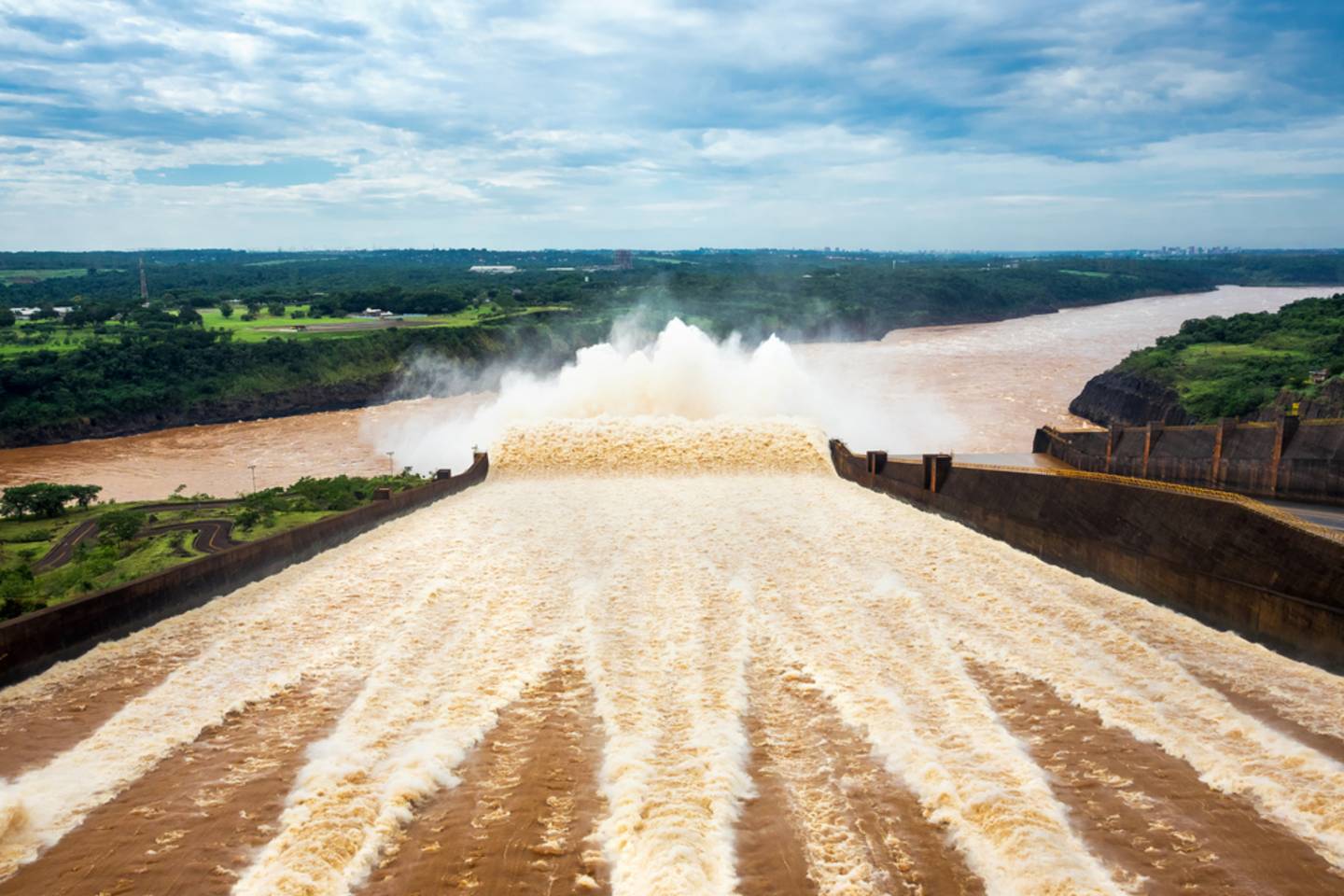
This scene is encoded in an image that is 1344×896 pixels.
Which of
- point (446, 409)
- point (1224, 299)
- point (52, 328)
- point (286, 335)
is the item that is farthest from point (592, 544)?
point (1224, 299)

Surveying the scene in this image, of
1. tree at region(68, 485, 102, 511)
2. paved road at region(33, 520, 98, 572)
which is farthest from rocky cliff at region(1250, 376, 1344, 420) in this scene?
tree at region(68, 485, 102, 511)

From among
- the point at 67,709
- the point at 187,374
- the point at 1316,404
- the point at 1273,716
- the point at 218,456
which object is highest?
the point at 1316,404

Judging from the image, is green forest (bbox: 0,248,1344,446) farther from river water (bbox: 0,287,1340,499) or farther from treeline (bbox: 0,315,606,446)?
river water (bbox: 0,287,1340,499)

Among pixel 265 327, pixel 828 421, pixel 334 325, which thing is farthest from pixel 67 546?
pixel 334 325

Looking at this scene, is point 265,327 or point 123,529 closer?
point 123,529

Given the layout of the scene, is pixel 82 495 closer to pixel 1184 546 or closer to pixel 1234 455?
pixel 1184 546

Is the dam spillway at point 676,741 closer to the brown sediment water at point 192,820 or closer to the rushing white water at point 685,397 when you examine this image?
the brown sediment water at point 192,820
